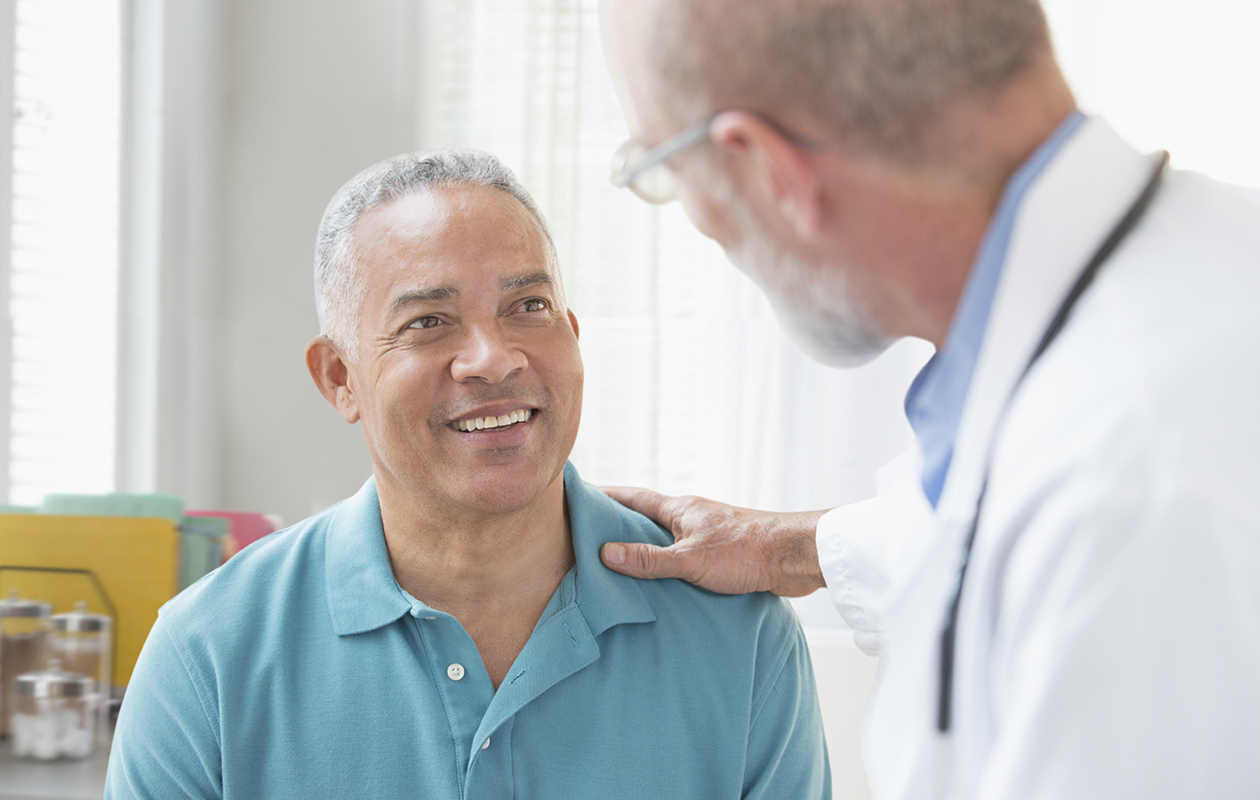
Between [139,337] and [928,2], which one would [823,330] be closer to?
[928,2]

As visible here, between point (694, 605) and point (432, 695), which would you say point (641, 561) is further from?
point (432, 695)

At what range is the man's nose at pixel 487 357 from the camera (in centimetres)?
129

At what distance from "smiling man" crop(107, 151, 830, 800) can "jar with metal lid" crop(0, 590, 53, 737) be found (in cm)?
86

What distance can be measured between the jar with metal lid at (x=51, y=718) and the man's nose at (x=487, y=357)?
1192 millimetres

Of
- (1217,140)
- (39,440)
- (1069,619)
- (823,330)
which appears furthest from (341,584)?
(1217,140)

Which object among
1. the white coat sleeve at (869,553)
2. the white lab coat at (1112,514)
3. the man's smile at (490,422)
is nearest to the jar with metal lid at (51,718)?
Answer: the man's smile at (490,422)

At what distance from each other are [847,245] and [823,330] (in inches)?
4.3

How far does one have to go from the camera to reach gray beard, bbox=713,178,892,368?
0.77 m

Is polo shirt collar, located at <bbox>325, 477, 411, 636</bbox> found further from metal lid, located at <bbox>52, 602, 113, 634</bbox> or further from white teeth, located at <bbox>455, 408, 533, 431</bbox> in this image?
metal lid, located at <bbox>52, 602, 113, 634</bbox>

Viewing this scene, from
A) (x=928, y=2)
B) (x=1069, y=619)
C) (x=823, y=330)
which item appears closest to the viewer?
(x=1069, y=619)

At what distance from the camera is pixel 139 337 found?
2494 millimetres

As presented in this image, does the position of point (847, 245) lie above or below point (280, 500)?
above

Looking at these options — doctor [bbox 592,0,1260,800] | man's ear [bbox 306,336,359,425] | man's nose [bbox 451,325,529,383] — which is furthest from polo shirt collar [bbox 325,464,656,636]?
Result: doctor [bbox 592,0,1260,800]

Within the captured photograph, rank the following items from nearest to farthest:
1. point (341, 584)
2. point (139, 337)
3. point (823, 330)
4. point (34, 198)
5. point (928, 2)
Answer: point (928, 2)
point (823, 330)
point (341, 584)
point (34, 198)
point (139, 337)
